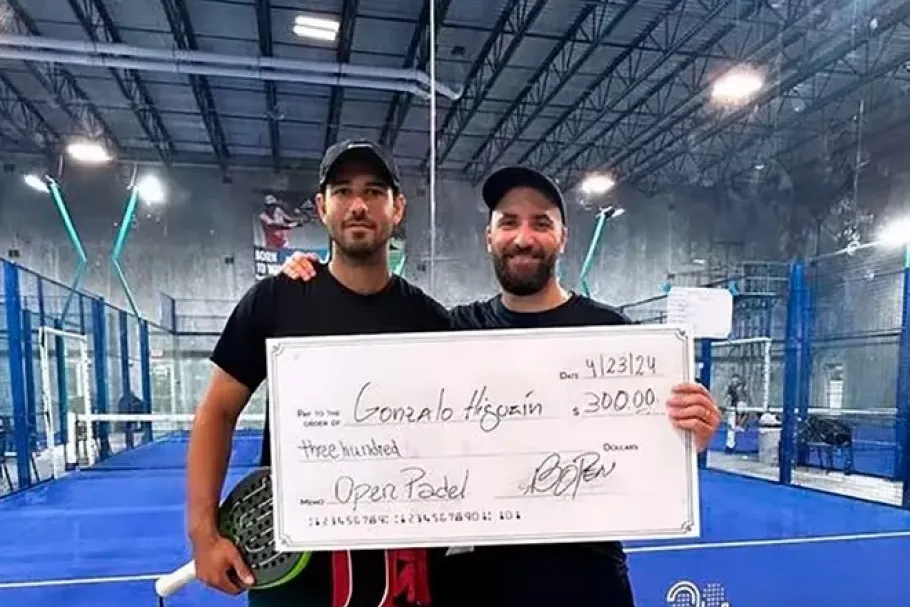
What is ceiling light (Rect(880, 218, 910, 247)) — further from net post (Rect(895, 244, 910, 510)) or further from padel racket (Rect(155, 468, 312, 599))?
padel racket (Rect(155, 468, 312, 599))

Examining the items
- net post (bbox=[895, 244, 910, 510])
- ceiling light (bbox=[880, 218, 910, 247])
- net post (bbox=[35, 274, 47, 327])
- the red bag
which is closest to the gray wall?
ceiling light (bbox=[880, 218, 910, 247])

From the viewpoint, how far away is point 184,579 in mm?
1245

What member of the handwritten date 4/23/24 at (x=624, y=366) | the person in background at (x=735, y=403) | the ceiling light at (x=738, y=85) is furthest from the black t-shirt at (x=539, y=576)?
the ceiling light at (x=738, y=85)

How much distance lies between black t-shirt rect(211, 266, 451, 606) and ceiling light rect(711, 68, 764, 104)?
6605 mm

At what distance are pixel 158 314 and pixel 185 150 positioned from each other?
79.7 inches

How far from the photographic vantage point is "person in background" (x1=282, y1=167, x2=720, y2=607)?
994mm

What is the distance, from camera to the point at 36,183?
21.1 feet

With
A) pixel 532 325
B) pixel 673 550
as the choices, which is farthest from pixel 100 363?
pixel 532 325

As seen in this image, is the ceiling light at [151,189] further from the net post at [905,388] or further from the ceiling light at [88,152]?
the net post at [905,388]

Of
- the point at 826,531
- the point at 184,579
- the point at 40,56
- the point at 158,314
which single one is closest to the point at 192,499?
the point at 184,579

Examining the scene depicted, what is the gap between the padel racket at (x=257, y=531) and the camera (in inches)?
36.9

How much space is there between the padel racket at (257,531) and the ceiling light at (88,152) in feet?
20.4

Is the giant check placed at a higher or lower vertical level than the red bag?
higher

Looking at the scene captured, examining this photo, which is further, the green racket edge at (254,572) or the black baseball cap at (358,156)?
the black baseball cap at (358,156)
